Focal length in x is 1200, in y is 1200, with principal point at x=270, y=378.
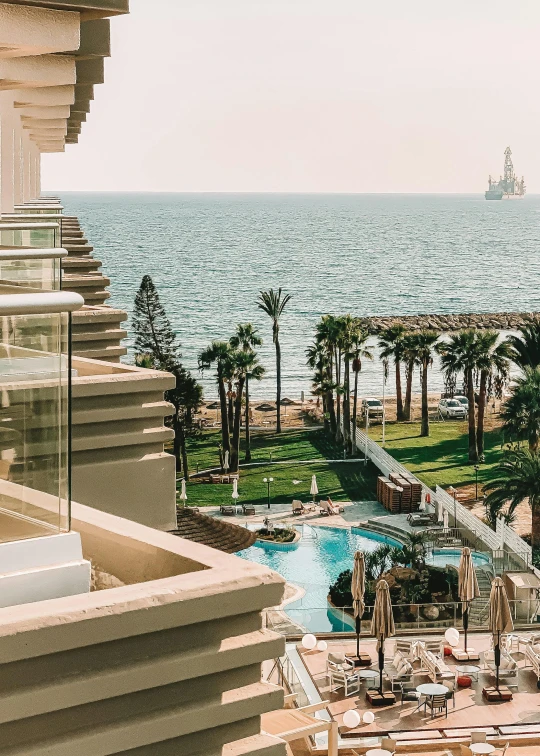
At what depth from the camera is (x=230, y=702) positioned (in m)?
2.41

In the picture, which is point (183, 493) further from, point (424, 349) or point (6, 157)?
point (6, 157)

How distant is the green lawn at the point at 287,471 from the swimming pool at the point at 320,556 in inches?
243

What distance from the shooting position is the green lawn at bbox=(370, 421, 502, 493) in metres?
44.8

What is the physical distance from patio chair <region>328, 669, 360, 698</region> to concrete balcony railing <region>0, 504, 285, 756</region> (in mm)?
14209

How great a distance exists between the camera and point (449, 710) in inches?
619

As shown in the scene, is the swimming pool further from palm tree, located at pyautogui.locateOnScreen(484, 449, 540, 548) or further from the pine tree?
the pine tree

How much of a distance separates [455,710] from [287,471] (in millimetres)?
29821

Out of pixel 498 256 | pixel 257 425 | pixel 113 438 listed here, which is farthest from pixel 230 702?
pixel 498 256

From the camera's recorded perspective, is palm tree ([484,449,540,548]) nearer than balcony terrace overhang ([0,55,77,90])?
No

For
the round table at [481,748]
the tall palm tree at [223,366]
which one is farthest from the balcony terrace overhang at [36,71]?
the tall palm tree at [223,366]

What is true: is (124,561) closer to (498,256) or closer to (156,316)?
(156,316)

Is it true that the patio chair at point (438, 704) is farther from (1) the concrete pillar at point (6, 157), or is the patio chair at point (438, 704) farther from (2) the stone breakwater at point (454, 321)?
(2) the stone breakwater at point (454, 321)

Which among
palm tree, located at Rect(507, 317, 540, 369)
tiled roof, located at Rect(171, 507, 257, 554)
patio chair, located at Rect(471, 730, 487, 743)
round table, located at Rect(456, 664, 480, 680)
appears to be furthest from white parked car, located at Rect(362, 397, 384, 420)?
patio chair, located at Rect(471, 730, 487, 743)

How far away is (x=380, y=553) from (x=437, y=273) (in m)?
112
